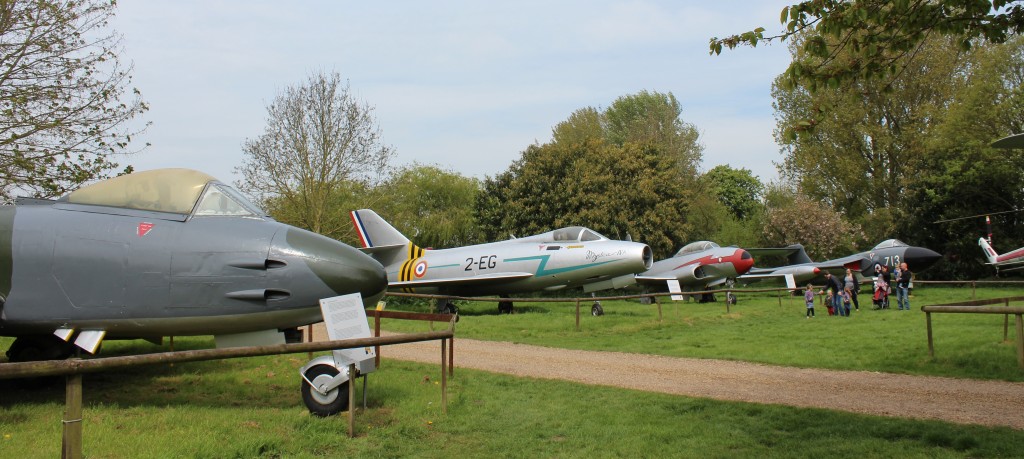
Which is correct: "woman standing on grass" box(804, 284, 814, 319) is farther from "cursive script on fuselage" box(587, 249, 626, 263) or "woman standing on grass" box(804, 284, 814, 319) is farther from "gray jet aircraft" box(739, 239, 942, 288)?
"gray jet aircraft" box(739, 239, 942, 288)

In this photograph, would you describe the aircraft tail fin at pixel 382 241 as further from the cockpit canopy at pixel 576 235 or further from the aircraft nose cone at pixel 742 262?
the aircraft nose cone at pixel 742 262

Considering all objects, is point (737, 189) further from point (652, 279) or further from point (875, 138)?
point (652, 279)

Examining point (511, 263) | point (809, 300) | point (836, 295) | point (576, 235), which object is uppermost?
point (576, 235)

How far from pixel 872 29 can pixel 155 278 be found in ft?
25.2

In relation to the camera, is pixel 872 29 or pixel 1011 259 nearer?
pixel 872 29

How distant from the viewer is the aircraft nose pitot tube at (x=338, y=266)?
7398 millimetres

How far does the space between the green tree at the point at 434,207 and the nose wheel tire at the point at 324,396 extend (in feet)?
104

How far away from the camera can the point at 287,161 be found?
32.4 metres

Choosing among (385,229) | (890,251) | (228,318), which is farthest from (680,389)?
(890,251)

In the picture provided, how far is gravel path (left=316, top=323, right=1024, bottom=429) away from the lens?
7609 millimetres

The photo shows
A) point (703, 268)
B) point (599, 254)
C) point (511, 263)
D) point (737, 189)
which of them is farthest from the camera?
point (737, 189)

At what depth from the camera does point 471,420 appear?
7051 millimetres

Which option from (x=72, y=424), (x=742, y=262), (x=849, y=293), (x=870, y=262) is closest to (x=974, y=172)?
(x=870, y=262)

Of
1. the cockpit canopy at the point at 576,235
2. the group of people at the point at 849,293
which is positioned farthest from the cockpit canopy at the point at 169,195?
the group of people at the point at 849,293
